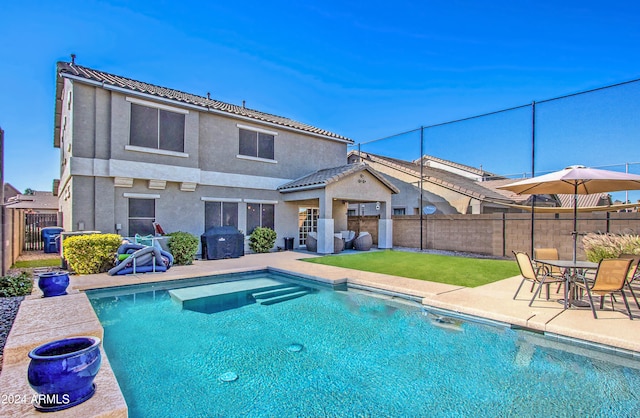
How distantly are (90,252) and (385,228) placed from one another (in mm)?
12526

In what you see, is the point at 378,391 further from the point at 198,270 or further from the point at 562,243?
the point at 562,243

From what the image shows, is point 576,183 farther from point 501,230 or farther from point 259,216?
point 259,216

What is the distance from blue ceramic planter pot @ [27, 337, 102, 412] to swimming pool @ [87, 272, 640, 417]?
3.06ft

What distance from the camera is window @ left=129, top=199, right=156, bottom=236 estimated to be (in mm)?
12169

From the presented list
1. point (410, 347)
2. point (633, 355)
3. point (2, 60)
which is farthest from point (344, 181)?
point (2, 60)

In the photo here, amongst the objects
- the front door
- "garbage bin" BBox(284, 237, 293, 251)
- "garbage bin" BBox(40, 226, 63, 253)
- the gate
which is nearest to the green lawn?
"garbage bin" BBox(284, 237, 293, 251)

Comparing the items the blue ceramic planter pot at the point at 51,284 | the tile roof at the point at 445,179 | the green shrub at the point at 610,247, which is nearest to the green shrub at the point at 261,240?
the blue ceramic planter pot at the point at 51,284

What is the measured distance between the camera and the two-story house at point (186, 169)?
1138 cm

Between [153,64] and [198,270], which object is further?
[153,64]

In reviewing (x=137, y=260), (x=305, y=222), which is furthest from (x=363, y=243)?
(x=137, y=260)

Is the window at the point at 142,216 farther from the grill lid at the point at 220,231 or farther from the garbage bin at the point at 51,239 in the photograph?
the garbage bin at the point at 51,239

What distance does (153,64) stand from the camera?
15.7 m

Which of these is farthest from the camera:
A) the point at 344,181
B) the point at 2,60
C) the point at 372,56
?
the point at 372,56

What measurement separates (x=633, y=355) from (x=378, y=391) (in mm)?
3604
